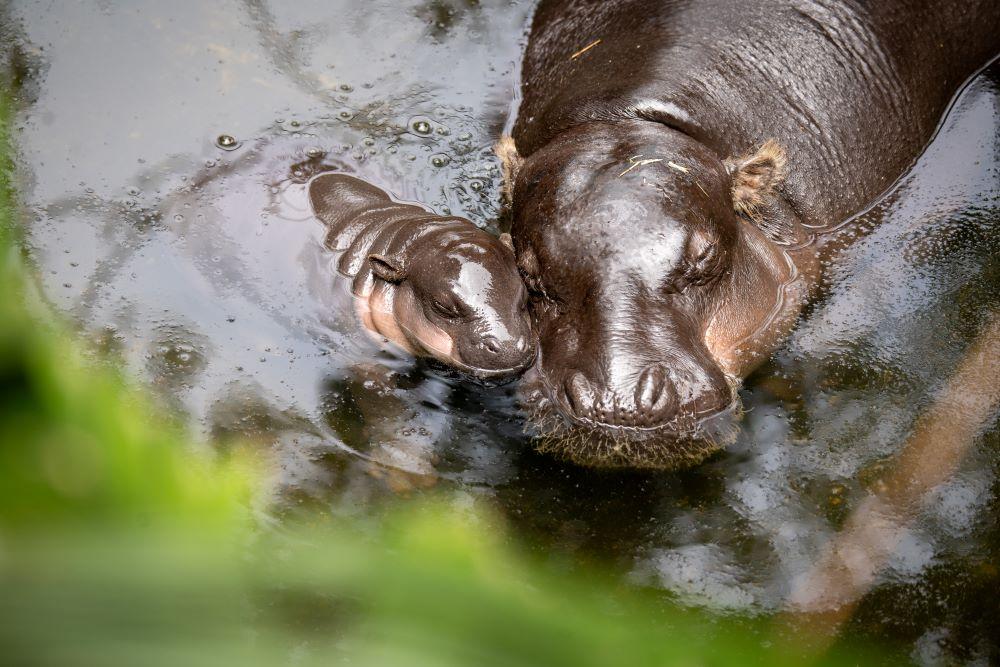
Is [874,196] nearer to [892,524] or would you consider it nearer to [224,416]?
[892,524]

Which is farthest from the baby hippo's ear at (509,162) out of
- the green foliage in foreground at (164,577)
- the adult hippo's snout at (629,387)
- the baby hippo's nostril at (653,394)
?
the green foliage in foreground at (164,577)

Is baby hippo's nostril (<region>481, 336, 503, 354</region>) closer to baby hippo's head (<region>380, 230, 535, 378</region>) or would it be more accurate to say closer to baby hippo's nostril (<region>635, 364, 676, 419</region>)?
baby hippo's head (<region>380, 230, 535, 378</region>)

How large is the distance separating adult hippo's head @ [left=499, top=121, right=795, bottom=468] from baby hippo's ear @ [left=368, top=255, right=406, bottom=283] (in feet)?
1.99

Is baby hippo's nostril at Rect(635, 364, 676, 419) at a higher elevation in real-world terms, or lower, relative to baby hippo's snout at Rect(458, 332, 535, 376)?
higher

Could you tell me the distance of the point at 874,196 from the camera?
526 centimetres

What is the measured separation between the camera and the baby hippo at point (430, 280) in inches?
170

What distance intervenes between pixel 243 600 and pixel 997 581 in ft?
12.4

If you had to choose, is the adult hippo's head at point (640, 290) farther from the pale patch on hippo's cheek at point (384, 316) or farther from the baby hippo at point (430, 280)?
the pale patch on hippo's cheek at point (384, 316)

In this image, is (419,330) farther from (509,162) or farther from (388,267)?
(509,162)

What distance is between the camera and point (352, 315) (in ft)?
16.1

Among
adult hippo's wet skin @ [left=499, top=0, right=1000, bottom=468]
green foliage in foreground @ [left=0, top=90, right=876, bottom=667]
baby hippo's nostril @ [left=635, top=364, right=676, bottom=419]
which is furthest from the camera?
adult hippo's wet skin @ [left=499, top=0, right=1000, bottom=468]

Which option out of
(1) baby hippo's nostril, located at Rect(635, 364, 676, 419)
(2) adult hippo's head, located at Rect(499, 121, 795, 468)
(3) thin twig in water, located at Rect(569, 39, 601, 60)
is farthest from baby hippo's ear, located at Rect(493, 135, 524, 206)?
(1) baby hippo's nostril, located at Rect(635, 364, 676, 419)

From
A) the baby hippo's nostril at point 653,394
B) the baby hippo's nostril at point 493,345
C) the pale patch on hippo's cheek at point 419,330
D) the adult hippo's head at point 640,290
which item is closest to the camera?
the baby hippo's nostril at point 653,394

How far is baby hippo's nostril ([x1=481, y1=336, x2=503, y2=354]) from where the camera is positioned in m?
4.26
